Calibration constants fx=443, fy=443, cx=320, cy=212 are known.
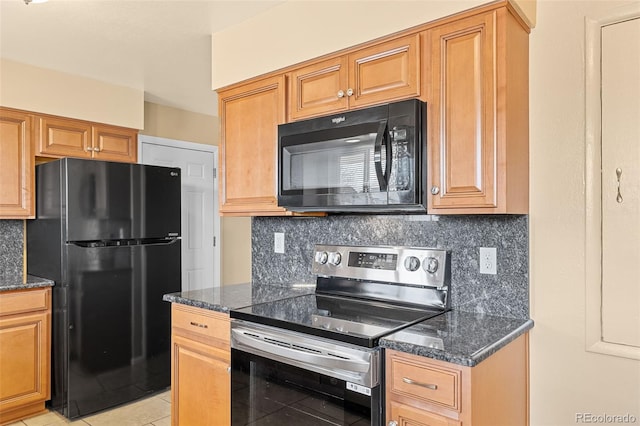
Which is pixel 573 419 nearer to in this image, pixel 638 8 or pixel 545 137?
pixel 545 137

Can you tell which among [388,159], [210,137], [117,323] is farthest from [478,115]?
[210,137]

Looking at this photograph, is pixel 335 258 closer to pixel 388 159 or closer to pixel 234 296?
pixel 234 296

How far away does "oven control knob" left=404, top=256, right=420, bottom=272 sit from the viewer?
1958 mm

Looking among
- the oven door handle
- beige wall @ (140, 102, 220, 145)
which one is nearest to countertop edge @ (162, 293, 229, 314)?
the oven door handle

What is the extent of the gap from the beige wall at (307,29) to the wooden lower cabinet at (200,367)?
50.4 inches

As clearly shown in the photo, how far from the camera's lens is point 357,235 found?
88.6 inches

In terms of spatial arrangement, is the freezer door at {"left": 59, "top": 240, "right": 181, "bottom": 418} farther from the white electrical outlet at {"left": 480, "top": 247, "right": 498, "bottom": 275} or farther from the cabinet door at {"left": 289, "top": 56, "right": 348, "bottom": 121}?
the white electrical outlet at {"left": 480, "top": 247, "right": 498, "bottom": 275}

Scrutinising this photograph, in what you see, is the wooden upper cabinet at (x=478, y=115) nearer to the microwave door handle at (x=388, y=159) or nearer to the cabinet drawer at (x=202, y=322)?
the microwave door handle at (x=388, y=159)

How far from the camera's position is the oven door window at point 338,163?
5.82 ft

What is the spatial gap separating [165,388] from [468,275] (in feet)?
8.41

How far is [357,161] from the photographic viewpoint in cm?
185

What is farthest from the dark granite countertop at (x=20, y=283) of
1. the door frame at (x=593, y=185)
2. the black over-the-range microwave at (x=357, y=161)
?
the door frame at (x=593, y=185)

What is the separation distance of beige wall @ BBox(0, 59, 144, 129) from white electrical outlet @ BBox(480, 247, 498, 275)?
299 cm

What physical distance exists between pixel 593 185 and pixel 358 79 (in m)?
1.02
